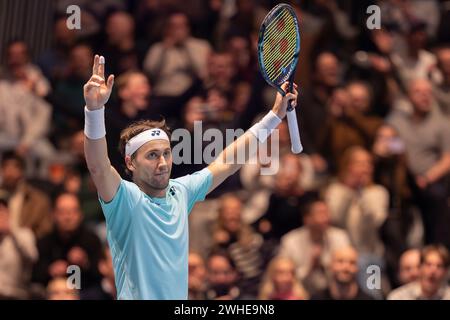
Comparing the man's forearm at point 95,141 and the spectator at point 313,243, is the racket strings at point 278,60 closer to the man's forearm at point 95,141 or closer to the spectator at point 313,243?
the man's forearm at point 95,141

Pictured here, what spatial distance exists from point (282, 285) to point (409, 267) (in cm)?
99

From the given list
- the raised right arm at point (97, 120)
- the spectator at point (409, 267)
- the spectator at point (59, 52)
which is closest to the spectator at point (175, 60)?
the spectator at point (59, 52)

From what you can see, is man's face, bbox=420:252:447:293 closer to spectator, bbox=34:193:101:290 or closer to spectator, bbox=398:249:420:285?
spectator, bbox=398:249:420:285

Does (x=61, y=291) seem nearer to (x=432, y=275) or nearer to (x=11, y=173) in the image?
(x=11, y=173)

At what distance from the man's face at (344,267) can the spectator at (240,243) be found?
553 millimetres

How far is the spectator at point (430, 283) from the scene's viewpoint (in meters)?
10.7

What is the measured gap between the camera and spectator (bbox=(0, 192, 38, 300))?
37.1 ft

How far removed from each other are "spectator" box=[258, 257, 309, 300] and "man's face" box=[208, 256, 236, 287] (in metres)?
0.27

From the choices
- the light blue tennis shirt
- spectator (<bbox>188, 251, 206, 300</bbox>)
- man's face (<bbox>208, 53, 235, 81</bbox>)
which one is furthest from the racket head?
man's face (<bbox>208, 53, 235, 81</bbox>)

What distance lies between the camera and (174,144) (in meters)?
11.2

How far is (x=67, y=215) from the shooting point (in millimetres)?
11492

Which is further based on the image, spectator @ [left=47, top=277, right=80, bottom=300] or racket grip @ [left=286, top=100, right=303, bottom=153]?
spectator @ [left=47, top=277, right=80, bottom=300]
